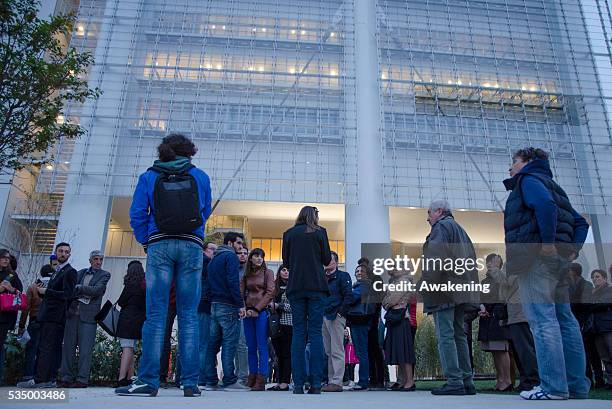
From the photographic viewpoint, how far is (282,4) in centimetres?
1900

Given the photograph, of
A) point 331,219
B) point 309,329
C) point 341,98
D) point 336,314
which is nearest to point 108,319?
point 336,314

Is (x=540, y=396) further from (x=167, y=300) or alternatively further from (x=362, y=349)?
(x=362, y=349)

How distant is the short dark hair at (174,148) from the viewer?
3.67m

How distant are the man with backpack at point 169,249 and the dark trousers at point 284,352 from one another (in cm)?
257

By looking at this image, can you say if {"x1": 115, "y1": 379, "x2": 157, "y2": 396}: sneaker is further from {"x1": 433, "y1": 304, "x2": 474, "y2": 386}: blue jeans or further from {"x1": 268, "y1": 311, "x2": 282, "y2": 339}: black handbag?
{"x1": 268, "y1": 311, "x2": 282, "y2": 339}: black handbag

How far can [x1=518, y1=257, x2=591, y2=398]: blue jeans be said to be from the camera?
343 centimetres

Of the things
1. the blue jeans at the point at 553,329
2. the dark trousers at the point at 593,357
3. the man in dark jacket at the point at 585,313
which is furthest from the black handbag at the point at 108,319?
the dark trousers at the point at 593,357

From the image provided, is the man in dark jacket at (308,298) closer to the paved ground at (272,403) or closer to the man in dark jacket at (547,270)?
the paved ground at (272,403)

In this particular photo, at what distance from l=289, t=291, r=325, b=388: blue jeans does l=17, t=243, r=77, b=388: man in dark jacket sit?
10.6 ft

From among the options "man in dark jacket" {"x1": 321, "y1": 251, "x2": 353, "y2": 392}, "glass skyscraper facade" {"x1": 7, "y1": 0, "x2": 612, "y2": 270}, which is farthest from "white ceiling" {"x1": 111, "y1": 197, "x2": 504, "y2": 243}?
"man in dark jacket" {"x1": 321, "y1": 251, "x2": 353, "y2": 392}

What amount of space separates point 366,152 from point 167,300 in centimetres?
1392

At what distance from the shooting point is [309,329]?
4613mm

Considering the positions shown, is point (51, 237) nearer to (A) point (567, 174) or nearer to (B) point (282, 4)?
(B) point (282, 4)

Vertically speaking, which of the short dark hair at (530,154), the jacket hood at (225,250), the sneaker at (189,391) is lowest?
the sneaker at (189,391)
